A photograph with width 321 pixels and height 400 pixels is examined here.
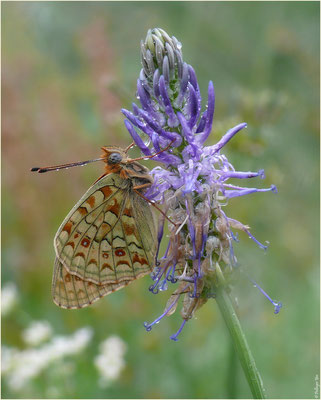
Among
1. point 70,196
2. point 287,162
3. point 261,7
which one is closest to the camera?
point 70,196

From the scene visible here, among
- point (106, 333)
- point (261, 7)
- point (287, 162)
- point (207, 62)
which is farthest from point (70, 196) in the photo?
point (261, 7)

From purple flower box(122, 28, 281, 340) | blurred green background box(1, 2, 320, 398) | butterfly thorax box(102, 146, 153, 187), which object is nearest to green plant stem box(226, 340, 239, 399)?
blurred green background box(1, 2, 320, 398)

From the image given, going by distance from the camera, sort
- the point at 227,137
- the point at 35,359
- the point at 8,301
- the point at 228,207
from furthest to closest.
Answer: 1. the point at 228,207
2. the point at 8,301
3. the point at 35,359
4. the point at 227,137

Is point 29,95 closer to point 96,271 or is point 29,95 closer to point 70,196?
point 70,196

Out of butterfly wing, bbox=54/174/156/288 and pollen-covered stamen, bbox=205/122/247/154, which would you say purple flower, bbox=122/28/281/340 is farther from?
butterfly wing, bbox=54/174/156/288

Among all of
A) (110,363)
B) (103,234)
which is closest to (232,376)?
(110,363)

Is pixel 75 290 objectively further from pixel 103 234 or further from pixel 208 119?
pixel 208 119

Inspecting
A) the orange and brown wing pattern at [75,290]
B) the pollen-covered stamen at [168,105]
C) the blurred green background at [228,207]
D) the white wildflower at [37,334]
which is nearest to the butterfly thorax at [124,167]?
Answer: the pollen-covered stamen at [168,105]
